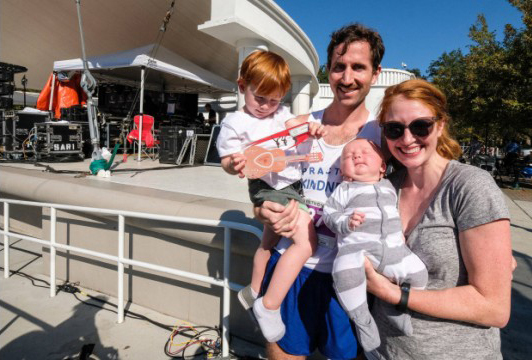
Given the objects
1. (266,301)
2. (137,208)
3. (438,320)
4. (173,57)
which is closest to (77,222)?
(137,208)

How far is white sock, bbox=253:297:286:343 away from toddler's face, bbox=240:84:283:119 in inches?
38.1

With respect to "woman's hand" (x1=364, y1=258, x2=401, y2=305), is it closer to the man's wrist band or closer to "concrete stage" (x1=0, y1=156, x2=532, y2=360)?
the man's wrist band

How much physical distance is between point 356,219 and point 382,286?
286 millimetres

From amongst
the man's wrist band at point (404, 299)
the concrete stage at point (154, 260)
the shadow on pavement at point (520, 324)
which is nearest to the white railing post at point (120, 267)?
the concrete stage at point (154, 260)

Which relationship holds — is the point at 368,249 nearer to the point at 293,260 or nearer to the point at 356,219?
the point at 356,219

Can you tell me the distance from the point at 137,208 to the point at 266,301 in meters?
2.05

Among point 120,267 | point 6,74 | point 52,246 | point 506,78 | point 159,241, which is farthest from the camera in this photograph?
point 506,78

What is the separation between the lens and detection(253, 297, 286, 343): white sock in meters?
1.57

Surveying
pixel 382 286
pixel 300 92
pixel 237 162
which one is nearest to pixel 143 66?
pixel 237 162

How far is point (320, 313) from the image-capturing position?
1609 mm

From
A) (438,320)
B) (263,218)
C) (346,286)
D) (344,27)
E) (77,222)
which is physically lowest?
(77,222)

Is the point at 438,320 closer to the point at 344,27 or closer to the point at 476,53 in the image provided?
the point at 344,27

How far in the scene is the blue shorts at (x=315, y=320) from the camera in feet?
5.11

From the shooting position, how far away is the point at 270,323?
158cm
